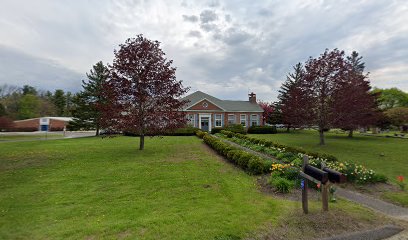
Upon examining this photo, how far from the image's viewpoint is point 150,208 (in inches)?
235

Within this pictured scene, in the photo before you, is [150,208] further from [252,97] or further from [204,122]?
[252,97]

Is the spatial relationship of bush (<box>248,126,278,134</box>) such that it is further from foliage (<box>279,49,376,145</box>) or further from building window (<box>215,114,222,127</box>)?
foliage (<box>279,49,376,145</box>)

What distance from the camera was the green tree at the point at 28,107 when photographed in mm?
63009

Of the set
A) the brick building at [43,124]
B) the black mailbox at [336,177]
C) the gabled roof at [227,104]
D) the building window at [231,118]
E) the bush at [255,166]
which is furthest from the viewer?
the brick building at [43,124]

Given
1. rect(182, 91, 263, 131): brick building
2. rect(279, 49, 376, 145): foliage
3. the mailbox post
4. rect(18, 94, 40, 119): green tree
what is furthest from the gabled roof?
rect(18, 94, 40, 119): green tree

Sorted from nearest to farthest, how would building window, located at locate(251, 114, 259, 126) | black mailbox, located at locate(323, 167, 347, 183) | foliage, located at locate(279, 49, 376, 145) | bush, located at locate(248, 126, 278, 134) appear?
1. black mailbox, located at locate(323, 167, 347, 183)
2. foliage, located at locate(279, 49, 376, 145)
3. bush, located at locate(248, 126, 278, 134)
4. building window, located at locate(251, 114, 259, 126)

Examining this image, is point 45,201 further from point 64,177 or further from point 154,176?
point 154,176

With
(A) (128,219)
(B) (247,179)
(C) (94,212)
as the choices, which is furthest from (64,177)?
(B) (247,179)

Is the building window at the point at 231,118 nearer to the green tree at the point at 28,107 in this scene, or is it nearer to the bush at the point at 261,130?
the bush at the point at 261,130

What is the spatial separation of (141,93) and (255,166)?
9146 millimetres

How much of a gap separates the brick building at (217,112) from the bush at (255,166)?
28918 millimetres

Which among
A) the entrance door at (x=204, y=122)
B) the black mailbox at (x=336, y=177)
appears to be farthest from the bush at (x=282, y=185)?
the entrance door at (x=204, y=122)

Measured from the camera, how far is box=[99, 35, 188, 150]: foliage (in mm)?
15427

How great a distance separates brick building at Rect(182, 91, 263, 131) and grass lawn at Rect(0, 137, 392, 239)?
97.8ft
